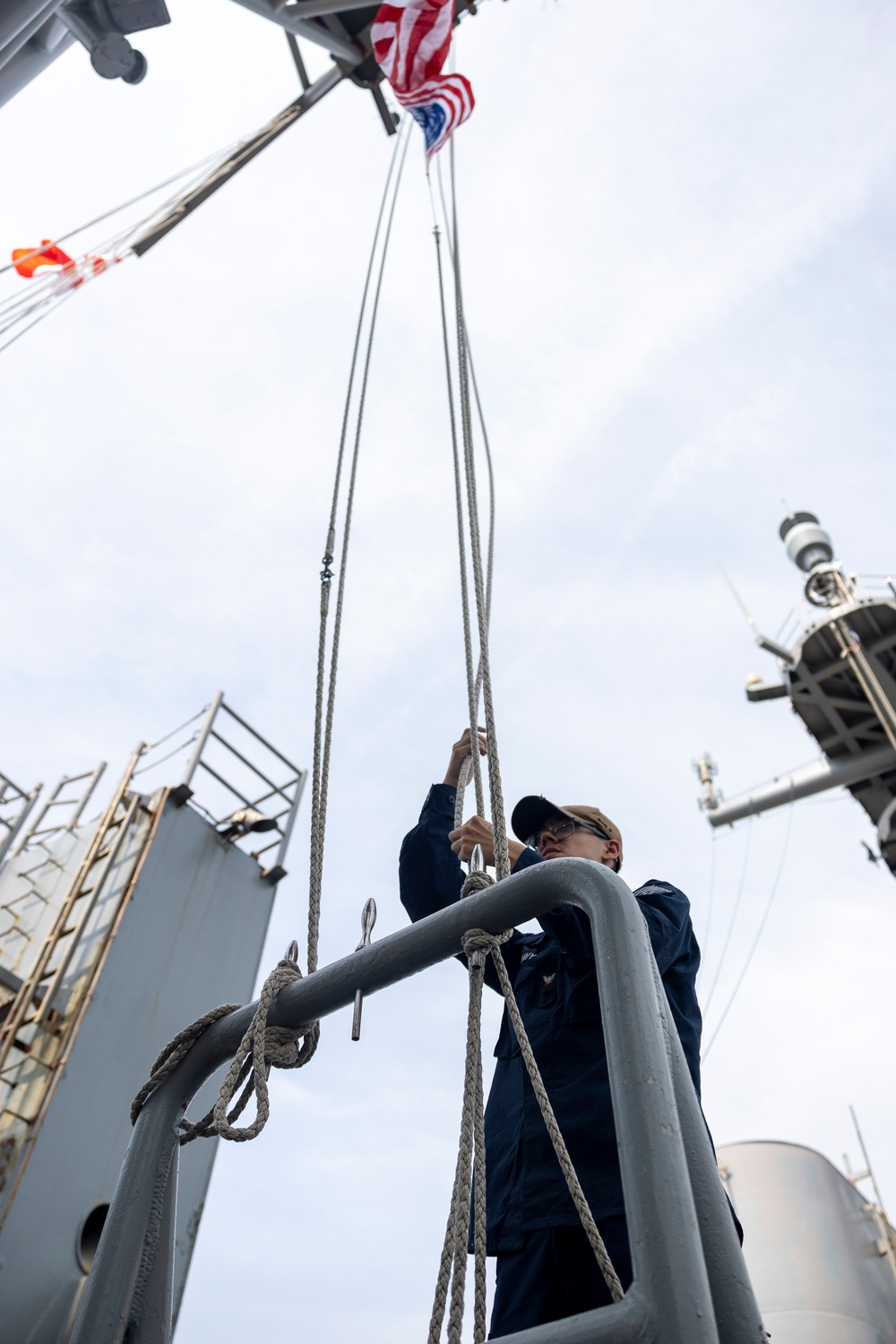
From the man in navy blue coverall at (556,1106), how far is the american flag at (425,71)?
5.20 meters

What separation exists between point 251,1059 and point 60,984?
5189mm

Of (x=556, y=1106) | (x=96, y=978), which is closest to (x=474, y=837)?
(x=556, y=1106)

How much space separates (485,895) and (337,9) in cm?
666

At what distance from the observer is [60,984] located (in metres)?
6.36

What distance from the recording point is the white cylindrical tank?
31.2ft

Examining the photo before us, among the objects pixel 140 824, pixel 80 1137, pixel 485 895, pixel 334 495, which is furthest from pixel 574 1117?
pixel 140 824

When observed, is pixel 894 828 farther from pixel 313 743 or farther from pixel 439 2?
pixel 313 743

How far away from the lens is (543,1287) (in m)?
1.79

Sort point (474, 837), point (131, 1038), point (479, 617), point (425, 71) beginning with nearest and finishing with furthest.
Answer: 1. point (474, 837)
2. point (479, 617)
3. point (425, 71)
4. point (131, 1038)

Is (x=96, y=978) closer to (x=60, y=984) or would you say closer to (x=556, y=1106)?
(x=60, y=984)

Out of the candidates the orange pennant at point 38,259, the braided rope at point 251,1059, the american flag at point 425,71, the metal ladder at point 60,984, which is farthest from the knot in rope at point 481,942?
the orange pennant at point 38,259

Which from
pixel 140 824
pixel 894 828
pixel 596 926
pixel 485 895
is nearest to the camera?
pixel 596 926

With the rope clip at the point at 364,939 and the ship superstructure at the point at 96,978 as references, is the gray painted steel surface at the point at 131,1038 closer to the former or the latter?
the ship superstructure at the point at 96,978

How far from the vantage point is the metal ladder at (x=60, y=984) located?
5.64 m
